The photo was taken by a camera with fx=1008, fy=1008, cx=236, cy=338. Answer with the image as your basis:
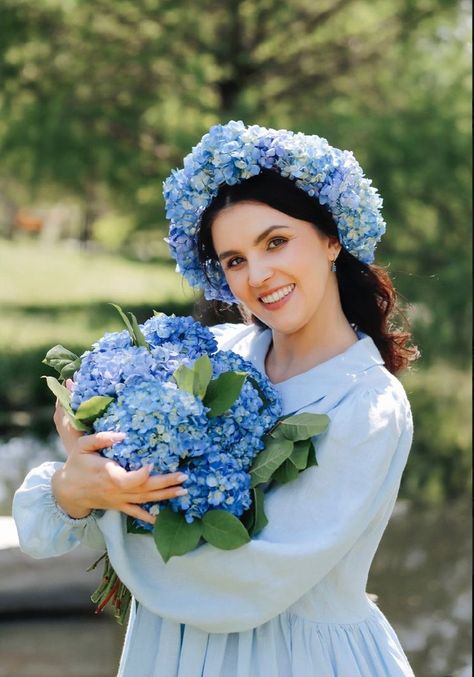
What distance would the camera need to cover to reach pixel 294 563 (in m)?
1.65

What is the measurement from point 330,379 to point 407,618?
364 centimetres

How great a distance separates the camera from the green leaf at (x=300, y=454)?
65.9 inches

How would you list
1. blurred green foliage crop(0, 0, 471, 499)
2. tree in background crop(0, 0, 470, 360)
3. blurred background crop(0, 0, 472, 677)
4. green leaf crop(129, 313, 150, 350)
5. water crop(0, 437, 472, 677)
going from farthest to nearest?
tree in background crop(0, 0, 470, 360)
blurred green foliage crop(0, 0, 471, 499)
blurred background crop(0, 0, 472, 677)
water crop(0, 437, 472, 677)
green leaf crop(129, 313, 150, 350)

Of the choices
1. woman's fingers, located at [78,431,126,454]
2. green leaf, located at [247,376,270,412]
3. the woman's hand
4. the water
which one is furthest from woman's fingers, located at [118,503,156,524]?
the water

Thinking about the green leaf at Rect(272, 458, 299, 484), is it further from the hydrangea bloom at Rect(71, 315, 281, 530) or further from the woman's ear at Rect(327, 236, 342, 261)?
the woman's ear at Rect(327, 236, 342, 261)

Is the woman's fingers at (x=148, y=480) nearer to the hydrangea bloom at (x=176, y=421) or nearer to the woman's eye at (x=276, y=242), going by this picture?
the hydrangea bloom at (x=176, y=421)

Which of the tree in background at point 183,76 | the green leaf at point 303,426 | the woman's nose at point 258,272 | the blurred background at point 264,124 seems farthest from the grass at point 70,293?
the green leaf at point 303,426

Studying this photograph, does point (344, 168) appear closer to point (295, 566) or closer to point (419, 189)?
point (295, 566)

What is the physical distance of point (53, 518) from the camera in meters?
1.79

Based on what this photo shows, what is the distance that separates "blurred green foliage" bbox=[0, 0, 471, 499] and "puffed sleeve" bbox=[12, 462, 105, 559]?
5.34 meters

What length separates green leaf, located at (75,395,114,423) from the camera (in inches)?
65.9

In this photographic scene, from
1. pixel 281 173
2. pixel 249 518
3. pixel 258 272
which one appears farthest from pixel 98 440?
pixel 281 173

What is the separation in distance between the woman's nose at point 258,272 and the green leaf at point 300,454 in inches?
12.4

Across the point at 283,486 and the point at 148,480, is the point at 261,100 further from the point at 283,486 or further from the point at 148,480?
the point at 148,480
